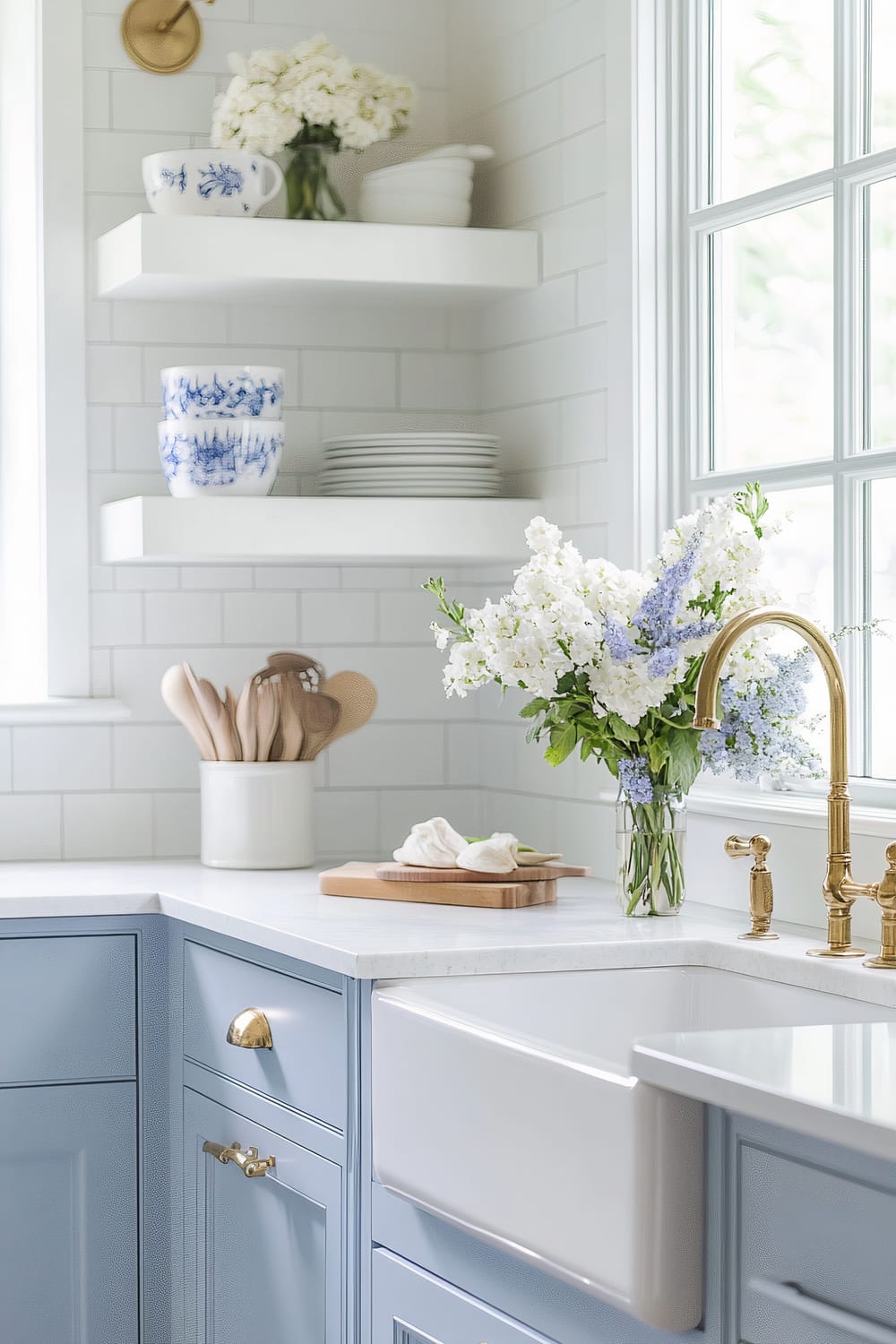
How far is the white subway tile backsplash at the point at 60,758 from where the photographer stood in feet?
10.0

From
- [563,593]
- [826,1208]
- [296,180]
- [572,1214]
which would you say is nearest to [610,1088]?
[572,1214]

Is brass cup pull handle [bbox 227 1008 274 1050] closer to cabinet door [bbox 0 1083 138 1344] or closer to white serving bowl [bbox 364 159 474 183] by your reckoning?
cabinet door [bbox 0 1083 138 1344]

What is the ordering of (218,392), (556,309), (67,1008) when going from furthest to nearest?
1. (556,309)
2. (218,392)
3. (67,1008)

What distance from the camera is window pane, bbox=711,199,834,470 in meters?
2.36

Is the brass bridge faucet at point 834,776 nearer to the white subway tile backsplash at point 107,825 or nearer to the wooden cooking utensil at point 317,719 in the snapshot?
the wooden cooking utensil at point 317,719

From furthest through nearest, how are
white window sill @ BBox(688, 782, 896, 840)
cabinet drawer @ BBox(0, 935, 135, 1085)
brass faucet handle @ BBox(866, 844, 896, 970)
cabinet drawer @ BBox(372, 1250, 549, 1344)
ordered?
cabinet drawer @ BBox(0, 935, 135, 1085) < white window sill @ BBox(688, 782, 896, 840) < brass faucet handle @ BBox(866, 844, 896, 970) < cabinet drawer @ BBox(372, 1250, 549, 1344)

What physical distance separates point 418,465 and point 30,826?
92 centimetres

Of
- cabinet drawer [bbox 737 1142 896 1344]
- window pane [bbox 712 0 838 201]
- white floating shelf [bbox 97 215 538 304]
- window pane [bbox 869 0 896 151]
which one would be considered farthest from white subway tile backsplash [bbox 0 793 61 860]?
cabinet drawer [bbox 737 1142 896 1344]

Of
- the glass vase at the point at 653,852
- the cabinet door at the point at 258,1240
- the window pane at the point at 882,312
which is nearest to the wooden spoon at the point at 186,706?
the cabinet door at the point at 258,1240

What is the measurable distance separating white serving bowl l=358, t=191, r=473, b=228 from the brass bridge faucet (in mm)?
1227

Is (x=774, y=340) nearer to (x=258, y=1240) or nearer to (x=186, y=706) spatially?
(x=186, y=706)

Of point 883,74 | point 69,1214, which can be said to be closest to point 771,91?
point 883,74

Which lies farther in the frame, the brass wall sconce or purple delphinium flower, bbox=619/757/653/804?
the brass wall sconce

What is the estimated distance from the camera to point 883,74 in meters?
2.25
